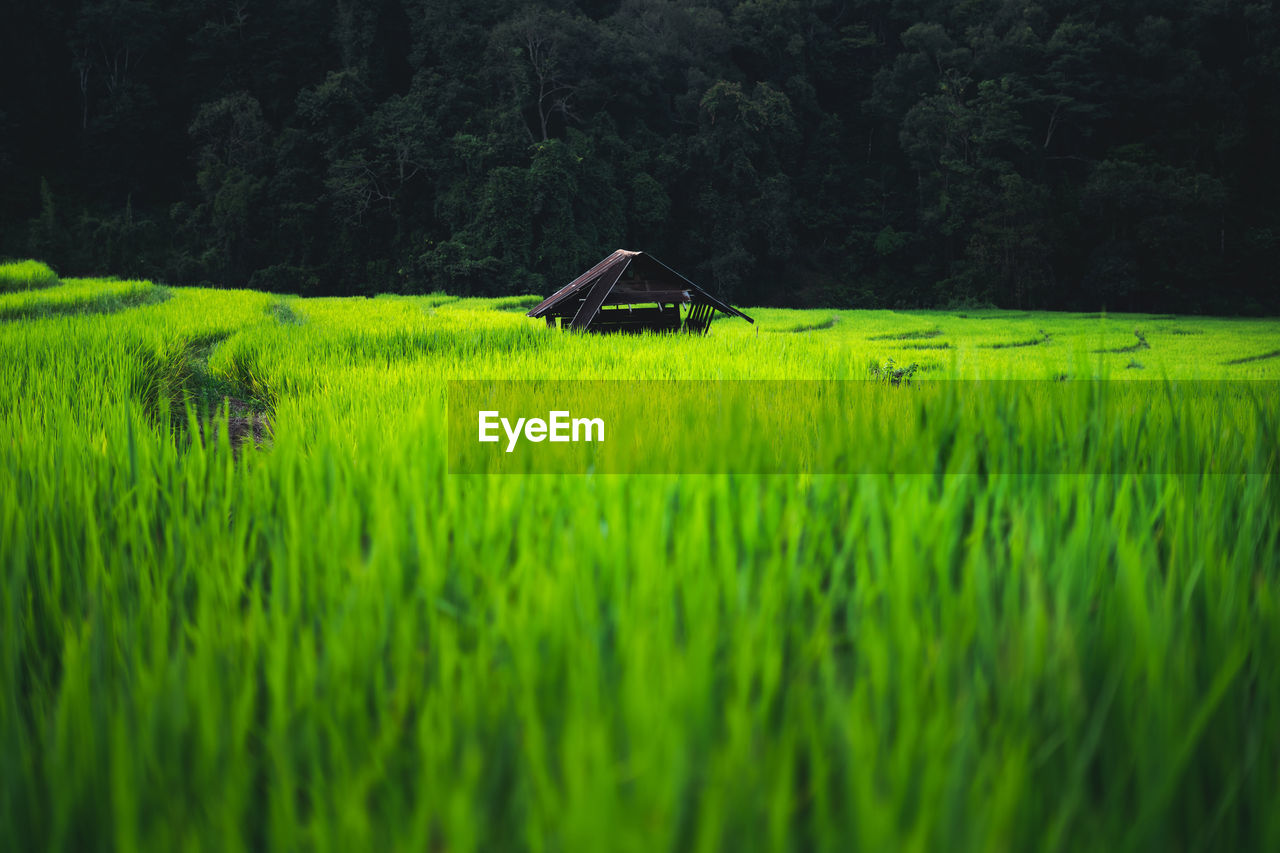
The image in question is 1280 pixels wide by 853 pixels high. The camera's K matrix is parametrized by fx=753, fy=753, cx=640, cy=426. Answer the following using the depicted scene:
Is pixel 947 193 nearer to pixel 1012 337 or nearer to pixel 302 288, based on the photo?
pixel 1012 337

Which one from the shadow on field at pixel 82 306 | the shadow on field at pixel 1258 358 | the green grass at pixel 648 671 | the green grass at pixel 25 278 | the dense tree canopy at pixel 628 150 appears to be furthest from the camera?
the dense tree canopy at pixel 628 150

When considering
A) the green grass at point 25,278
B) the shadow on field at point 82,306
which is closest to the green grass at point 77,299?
the shadow on field at point 82,306

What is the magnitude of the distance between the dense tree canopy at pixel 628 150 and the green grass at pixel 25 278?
39.2ft

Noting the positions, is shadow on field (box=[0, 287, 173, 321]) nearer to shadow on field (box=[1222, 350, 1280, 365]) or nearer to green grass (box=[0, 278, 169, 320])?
green grass (box=[0, 278, 169, 320])

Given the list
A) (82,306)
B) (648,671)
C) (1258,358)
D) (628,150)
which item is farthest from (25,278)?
(628,150)

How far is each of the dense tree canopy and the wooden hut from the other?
16.7 metres

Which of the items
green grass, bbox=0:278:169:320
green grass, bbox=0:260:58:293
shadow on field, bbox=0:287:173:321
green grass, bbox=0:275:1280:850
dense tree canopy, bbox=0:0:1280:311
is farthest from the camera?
dense tree canopy, bbox=0:0:1280:311

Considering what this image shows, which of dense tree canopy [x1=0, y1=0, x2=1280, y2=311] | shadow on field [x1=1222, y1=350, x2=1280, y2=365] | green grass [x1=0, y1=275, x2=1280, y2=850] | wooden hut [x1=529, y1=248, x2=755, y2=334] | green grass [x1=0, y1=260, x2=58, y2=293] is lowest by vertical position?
green grass [x1=0, y1=275, x2=1280, y2=850]

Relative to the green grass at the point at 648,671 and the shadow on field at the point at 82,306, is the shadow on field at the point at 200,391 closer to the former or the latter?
the green grass at the point at 648,671

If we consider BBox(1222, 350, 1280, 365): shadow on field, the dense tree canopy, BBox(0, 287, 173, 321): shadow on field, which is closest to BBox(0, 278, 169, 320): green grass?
BBox(0, 287, 173, 321): shadow on field

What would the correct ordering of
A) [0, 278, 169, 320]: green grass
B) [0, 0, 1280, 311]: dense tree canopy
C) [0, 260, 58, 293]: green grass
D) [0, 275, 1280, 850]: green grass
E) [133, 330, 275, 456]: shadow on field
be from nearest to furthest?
1. [0, 275, 1280, 850]: green grass
2. [133, 330, 275, 456]: shadow on field
3. [0, 278, 169, 320]: green grass
4. [0, 260, 58, 293]: green grass
5. [0, 0, 1280, 311]: dense tree canopy

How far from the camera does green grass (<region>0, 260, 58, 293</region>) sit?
12.2 m

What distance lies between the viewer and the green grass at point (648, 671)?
0.59 meters

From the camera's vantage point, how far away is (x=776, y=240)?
95.6 ft
